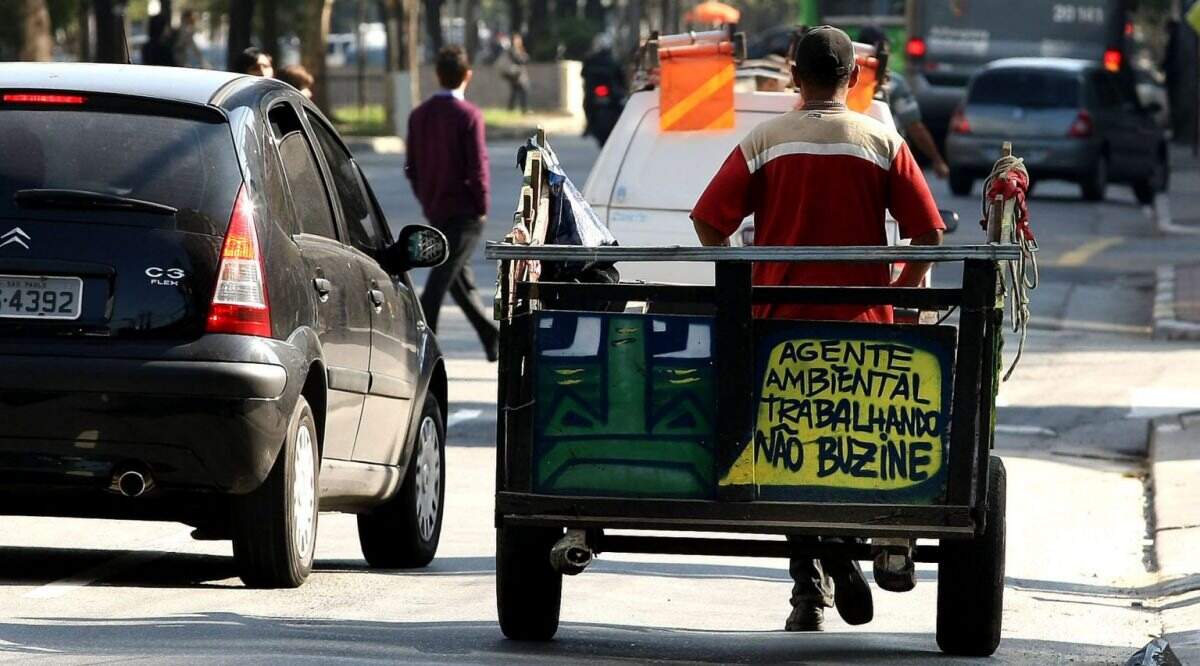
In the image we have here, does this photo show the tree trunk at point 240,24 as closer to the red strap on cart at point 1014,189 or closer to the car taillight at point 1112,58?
the car taillight at point 1112,58

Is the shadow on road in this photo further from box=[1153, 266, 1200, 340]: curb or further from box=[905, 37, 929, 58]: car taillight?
box=[905, 37, 929, 58]: car taillight

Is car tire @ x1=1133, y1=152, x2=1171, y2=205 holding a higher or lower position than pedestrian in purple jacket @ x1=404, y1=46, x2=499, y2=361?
lower

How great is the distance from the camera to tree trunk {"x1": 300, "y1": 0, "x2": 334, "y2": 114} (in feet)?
145

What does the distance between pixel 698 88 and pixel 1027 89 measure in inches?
800

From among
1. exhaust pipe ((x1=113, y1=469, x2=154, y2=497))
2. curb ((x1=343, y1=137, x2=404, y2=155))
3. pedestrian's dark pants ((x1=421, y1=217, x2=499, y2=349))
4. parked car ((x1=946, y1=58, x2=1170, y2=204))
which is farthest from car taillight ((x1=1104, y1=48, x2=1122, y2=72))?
exhaust pipe ((x1=113, y1=469, x2=154, y2=497))

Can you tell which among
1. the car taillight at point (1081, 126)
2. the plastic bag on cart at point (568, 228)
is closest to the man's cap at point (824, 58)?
the plastic bag on cart at point (568, 228)

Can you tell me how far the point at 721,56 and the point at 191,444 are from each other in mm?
5451

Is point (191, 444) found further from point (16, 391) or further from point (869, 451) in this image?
point (869, 451)

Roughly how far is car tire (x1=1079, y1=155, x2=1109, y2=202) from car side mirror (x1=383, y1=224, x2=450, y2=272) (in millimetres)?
23957

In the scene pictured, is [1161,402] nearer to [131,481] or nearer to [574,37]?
[131,481]

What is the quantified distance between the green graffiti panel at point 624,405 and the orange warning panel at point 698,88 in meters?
5.66

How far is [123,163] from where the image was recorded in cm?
718

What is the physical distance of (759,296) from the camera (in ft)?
20.7

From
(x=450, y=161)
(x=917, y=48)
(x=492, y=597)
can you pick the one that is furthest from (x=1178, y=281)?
(x=917, y=48)
